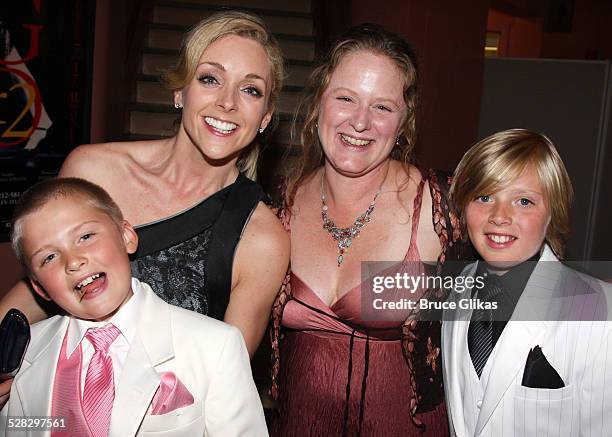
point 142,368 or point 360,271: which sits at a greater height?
point 360,271

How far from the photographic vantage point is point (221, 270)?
1856mm

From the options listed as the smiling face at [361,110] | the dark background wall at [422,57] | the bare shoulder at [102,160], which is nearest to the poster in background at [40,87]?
the dark background wall at [422,57]

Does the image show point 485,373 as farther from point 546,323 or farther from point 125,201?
point 125,201

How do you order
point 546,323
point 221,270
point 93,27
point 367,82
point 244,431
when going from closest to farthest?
point 244,431
point 546,323
point 221,270
point 367,82
point 93,27

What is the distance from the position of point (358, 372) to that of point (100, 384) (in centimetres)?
89

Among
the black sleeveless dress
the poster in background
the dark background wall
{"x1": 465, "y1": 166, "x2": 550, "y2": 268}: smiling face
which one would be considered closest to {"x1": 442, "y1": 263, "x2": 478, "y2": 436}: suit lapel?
{"x1": 465, "y1": 166, "x2": 550, "y2": 268}: smiling face

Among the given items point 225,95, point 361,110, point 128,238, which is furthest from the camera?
point 361,110

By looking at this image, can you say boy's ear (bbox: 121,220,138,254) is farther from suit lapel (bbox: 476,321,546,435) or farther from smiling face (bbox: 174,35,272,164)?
suit lapel (bbox: 476,321,546,435)

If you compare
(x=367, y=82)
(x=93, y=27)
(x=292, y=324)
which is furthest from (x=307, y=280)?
(x=93, y=27)

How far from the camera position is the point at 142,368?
4.78 feet

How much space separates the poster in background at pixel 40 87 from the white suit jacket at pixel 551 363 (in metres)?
3.80

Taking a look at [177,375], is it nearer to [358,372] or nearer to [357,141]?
[358,372]

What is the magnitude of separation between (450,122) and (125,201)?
4.26 meters

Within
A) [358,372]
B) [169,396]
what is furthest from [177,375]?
[358,372]
